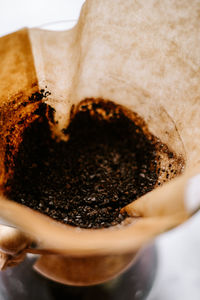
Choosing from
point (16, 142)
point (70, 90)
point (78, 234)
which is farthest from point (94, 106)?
point (78, 234)

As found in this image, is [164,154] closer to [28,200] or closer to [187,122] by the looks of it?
[187,122]

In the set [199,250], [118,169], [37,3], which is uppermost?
[37,3]

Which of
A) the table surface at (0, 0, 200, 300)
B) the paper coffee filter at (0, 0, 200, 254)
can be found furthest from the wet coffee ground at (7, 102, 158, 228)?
the table surface at (0, 0, 200, 300)

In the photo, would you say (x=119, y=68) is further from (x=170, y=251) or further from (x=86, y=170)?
(x=170, y=251)

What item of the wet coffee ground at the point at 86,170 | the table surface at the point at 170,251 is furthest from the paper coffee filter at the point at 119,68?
the table surface at the point at 170,251

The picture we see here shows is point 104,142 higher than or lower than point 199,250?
higher

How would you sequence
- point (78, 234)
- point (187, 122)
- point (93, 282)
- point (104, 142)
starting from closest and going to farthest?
1. point (78, 234)
2. point (187, 122)
3. point (93, 282)
4. point (104, 142)

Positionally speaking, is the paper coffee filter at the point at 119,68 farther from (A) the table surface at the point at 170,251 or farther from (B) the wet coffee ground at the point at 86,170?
(A) the table surface at the point at 170,251

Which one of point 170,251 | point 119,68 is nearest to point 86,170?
point 119,68
